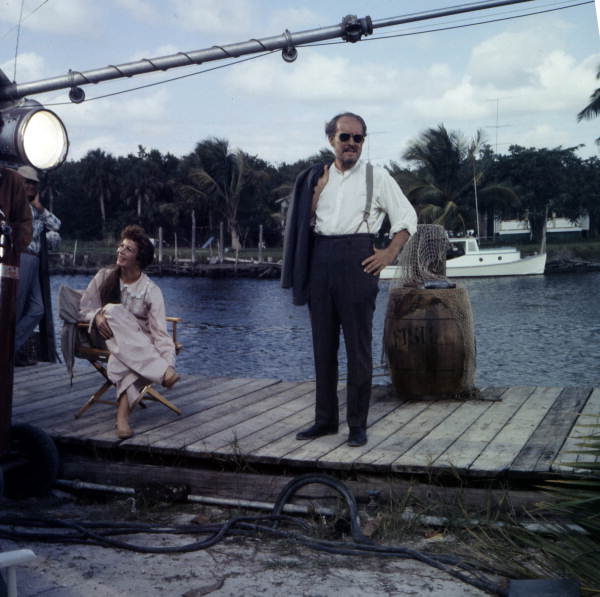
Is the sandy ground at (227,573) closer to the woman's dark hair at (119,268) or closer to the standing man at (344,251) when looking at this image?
the standing man at (344,251)

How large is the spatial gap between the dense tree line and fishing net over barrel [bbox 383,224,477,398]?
47.6m

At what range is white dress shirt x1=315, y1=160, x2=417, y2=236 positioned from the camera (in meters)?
5.23

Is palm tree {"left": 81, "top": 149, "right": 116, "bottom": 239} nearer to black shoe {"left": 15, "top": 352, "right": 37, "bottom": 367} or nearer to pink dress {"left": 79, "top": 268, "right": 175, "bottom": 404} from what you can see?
black shoe {"left": 15, "top": 352, "right": 37, "bottom": 367}

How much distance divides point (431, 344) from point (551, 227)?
8420 cm

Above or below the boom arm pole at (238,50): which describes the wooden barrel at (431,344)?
below

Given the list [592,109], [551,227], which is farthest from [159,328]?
[551,227]

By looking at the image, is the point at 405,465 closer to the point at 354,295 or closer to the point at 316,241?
the point at 354,295

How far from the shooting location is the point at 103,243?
9325cm

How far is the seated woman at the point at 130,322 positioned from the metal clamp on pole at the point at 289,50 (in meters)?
5.21

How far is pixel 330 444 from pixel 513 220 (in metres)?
84.7

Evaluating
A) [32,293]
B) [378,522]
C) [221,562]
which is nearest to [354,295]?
[378,522]

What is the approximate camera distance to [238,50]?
34.4ft

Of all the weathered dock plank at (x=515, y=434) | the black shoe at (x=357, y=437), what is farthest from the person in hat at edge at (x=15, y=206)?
the weathered dock plank at (x=515, y=434)

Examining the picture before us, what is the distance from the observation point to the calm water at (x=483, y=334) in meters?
17.9
